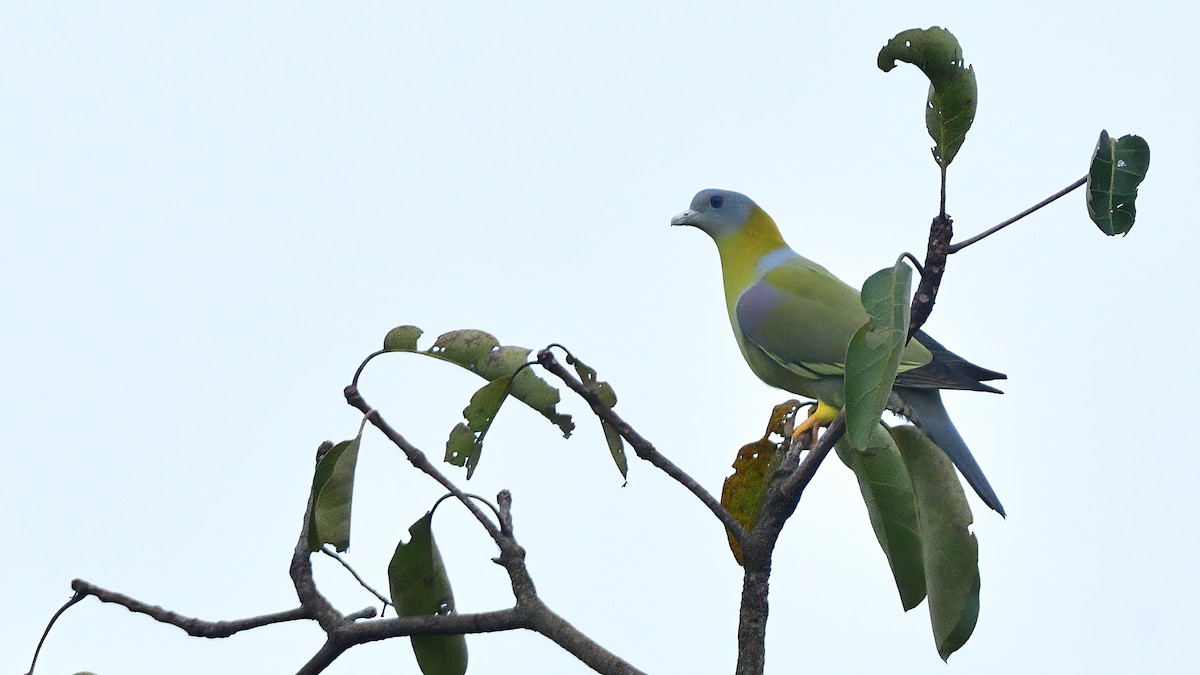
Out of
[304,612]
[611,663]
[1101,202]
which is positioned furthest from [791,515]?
[304,612]

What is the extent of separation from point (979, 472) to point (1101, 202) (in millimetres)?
1669

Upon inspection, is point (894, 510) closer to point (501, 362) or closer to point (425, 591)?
point (501, 362)

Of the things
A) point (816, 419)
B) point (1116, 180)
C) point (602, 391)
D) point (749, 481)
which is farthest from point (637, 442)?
point (816, 419)

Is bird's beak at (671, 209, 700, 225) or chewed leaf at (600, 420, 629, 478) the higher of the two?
bird's beak at (671, 209, 700, 225)

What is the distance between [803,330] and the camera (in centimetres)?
453

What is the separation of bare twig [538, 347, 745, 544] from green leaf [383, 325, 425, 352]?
1.78 feet

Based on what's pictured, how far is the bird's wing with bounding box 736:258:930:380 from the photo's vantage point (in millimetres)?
4449

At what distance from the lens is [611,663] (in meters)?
2.40

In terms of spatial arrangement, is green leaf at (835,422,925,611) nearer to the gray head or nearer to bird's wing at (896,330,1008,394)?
bird's wing at (896,330,1008,394)

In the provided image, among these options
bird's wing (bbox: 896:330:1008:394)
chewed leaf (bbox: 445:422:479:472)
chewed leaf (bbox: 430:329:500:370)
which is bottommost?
chewed leaf (bbox: 445:422:479:472)

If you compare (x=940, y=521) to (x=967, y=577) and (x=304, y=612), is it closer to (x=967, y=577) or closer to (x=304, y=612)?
(x=967, y=577)

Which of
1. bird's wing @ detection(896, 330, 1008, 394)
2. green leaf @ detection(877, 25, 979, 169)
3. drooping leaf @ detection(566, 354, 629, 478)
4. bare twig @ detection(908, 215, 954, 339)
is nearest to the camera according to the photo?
bare twig @ detection(908, 215, 954, 339)

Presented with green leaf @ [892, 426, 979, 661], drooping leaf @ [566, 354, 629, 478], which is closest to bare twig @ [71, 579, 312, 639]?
drooping leaf @ [566, 354, 629, 478]

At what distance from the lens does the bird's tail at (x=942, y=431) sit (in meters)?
3.83
